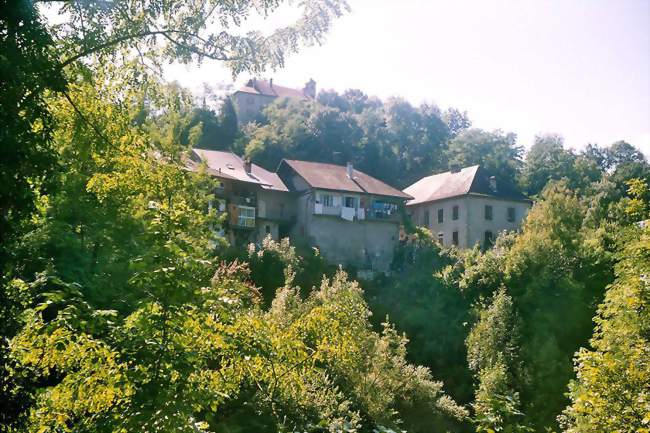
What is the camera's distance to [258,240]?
48.0 m

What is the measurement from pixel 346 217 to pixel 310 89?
179 ft

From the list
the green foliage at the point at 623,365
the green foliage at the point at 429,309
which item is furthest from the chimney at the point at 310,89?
the green foliage at the point at 623,365

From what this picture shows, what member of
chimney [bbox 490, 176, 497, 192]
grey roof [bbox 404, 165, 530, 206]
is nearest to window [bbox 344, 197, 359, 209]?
grey roof [bbox 404, 165, 530, 206]

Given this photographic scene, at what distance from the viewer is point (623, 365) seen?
15.5m

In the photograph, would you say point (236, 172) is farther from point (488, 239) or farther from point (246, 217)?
point (488, 239)

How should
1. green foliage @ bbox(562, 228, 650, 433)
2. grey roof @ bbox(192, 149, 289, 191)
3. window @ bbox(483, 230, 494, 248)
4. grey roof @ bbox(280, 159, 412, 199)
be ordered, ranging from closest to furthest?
green foliage @ bbox(562, 228, 650, 433) → grey roof @ bbox(192, 149, 289, 191) → grey roof @ bbox(280, 159, 412, 199) → window @ bbox(483, 230, 494, 248)

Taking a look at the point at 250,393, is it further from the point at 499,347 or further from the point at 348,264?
the point at 348,264

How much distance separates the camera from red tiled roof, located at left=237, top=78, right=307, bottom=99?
3558 inches

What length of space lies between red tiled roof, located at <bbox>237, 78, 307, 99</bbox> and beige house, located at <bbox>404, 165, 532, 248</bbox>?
3905 cm

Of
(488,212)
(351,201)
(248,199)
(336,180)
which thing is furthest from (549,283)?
(248,199)

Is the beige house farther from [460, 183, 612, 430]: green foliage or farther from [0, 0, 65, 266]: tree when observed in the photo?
[0, 0, 65, 266]: tree

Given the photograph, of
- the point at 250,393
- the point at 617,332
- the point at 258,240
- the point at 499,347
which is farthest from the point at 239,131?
the point at 617,332

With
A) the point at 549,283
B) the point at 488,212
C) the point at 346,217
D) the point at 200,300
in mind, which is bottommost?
the point at 549,283

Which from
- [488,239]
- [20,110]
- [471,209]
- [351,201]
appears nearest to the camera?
[20,110]
